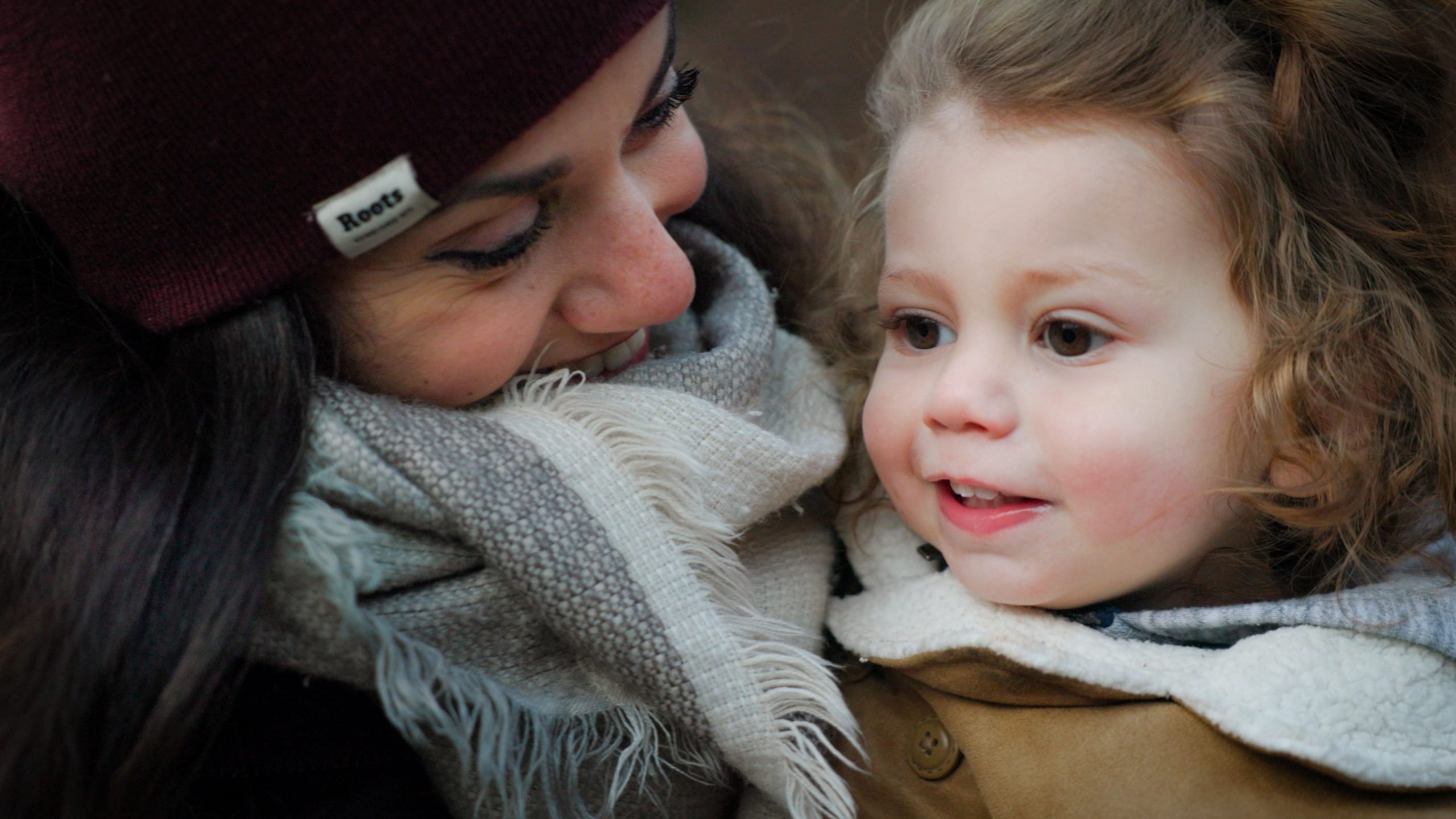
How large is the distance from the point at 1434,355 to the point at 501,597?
109 centimetres

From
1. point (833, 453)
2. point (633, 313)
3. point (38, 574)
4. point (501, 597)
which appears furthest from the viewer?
point (833, 453)

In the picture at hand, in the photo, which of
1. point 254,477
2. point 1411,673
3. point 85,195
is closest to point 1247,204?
point 1411,673

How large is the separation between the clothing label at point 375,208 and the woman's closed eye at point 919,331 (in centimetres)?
61

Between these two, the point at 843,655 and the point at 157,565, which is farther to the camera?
the point at 843,655

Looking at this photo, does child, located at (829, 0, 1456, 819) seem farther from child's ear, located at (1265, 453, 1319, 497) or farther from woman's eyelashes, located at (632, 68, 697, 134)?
woman's eyelashes, located at (632, 68, 697, 134)

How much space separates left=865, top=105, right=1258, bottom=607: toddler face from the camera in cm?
121

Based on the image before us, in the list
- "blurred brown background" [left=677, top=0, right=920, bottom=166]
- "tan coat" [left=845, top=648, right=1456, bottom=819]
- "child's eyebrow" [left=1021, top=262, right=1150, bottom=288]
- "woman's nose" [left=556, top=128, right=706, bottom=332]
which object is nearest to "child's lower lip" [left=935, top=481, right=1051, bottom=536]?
"tan coat" [left=845, top=648, right=1456, bottom=819]

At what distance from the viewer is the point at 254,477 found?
1.04 metres

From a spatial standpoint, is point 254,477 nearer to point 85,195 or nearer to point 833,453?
point 85,195

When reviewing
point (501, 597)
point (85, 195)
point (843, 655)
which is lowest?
point (843, 655)

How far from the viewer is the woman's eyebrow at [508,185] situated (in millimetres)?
1111

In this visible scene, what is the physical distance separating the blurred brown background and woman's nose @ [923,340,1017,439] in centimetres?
120

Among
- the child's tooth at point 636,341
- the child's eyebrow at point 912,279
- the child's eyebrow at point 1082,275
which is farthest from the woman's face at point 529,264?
the child's eyebrow at point 1082,275

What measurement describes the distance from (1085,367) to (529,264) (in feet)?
2.04
